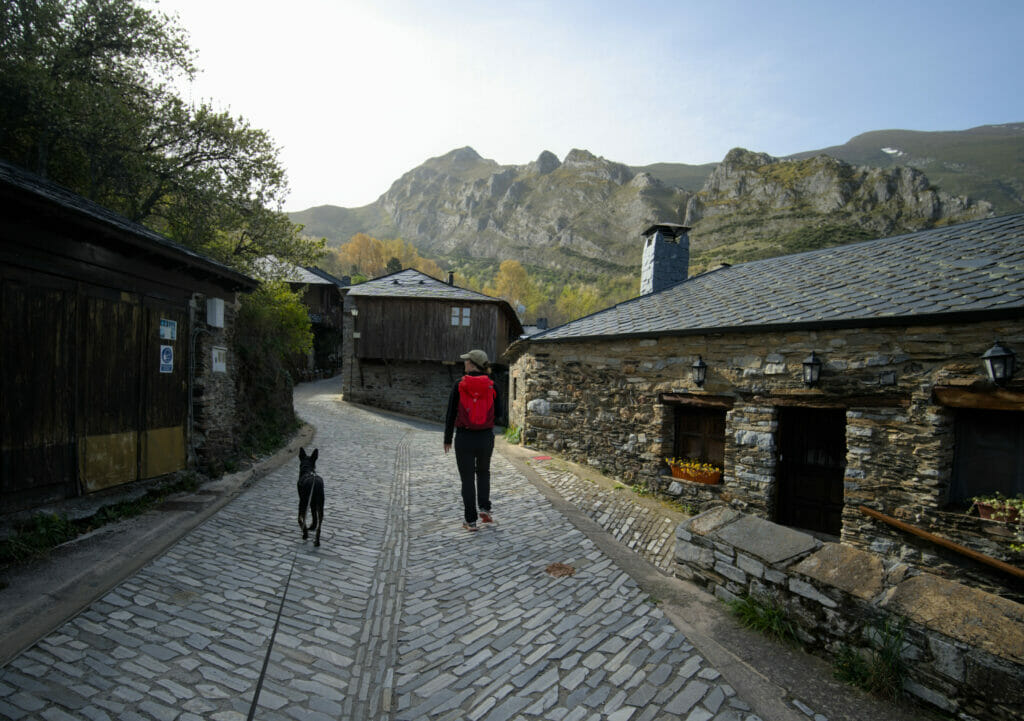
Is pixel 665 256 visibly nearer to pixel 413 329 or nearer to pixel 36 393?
pixel 413 329

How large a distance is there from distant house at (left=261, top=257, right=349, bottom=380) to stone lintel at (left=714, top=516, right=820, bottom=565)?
28212 mm

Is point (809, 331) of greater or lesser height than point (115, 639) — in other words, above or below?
above

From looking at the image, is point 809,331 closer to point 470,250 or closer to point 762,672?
point 762,672

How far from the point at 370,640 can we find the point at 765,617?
9.68 feet

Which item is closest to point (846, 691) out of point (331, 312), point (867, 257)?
point (867, 257)

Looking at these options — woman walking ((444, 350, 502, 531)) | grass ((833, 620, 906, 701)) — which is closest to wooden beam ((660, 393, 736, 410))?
woman walking ((444, 350, 502, 531))

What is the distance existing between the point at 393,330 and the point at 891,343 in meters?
19.0

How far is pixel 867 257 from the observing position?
8.37 metres

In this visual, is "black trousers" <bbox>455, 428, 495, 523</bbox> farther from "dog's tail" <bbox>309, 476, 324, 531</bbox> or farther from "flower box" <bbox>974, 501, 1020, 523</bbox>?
"flower box" <bbox>974, 501, 1020, 523</bbox>

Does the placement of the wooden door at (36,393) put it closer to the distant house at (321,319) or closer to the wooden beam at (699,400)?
the wooden beam at (699,400)

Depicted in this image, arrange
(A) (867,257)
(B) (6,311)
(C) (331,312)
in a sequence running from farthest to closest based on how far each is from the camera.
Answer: (C) (331,312), (A) (867,257), (B) (6,311)

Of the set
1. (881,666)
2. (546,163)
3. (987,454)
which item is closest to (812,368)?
(987,454)

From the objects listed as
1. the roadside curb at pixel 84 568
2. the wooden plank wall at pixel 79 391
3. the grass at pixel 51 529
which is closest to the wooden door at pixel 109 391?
the wooden plank wall at pixel 79 391

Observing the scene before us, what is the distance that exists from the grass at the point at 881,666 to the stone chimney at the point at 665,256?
456 inches
